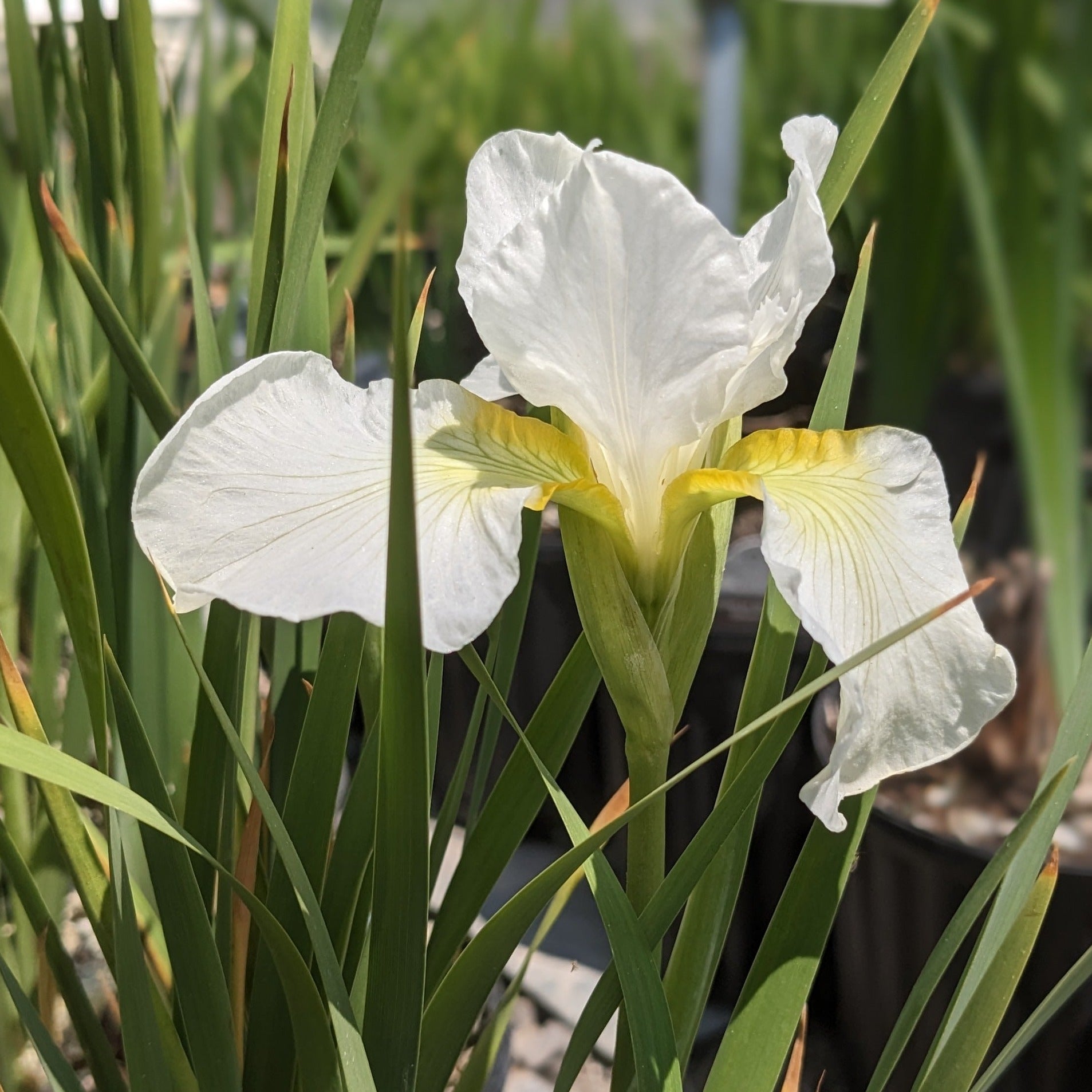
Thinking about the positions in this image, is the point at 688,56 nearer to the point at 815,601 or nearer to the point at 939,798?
the point at 939,798

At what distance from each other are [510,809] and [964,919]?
0.55 ft

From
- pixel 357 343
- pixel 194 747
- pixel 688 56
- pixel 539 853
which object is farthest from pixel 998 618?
pixel 688 56

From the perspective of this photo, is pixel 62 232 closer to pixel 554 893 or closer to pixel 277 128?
pixel 277 128

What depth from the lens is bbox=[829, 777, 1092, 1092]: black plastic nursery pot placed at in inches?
26.8

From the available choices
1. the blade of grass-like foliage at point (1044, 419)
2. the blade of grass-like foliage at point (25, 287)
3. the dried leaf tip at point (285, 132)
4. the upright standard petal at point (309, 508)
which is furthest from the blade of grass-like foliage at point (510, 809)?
the blade of grass-like foliage at point (1044, 419)

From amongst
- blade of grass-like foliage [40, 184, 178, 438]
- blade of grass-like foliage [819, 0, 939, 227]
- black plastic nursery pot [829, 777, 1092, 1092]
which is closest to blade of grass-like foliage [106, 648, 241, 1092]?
blade of grass-like foliage [40, 184, 178, 438]

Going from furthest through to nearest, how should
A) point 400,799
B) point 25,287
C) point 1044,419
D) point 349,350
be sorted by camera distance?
point 1044,419, point 25,287, point 349,350, point 400,799

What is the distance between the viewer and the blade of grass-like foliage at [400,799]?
25 cm

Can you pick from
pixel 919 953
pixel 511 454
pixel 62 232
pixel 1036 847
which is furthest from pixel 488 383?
pixel 919 953

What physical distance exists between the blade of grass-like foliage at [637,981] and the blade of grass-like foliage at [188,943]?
0.13 m

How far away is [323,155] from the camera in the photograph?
0.38 metres

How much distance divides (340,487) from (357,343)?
37.9 inches

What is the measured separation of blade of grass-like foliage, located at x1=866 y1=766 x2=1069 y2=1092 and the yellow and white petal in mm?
37

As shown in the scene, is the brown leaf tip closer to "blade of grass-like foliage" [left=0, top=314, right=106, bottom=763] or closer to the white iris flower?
the white iris flower
